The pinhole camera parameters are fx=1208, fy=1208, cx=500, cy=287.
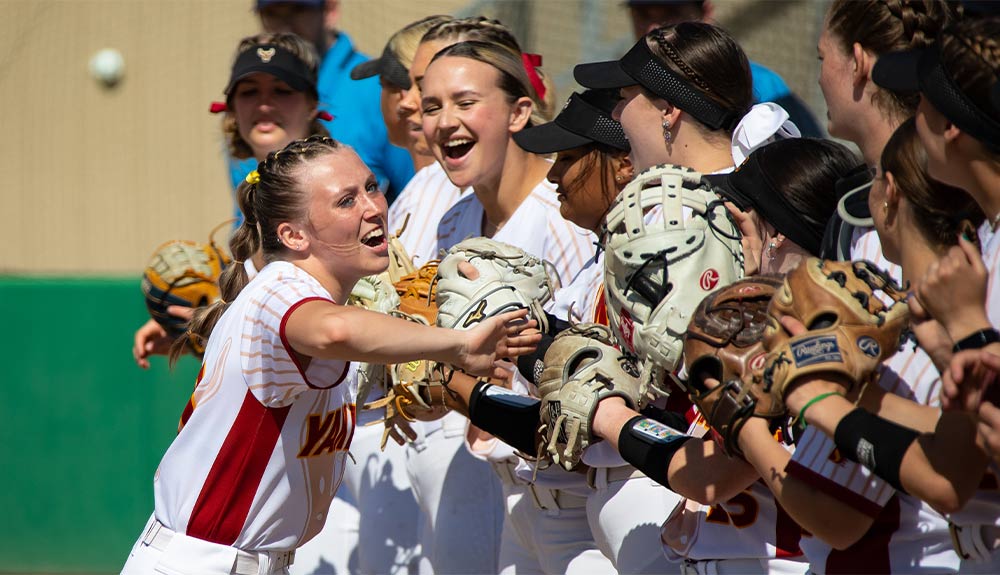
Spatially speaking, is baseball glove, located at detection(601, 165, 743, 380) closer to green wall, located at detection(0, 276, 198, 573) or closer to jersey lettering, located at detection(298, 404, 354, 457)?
jersey lettering, located at detection(298, 404, 354, 457)

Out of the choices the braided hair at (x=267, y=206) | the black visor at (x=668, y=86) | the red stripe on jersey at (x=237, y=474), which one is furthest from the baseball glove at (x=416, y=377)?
the black visor at (x=668, y=86)

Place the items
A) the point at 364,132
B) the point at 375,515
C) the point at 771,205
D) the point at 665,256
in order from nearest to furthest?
1. the point at 665,256
2. the point at 771,205
3. the point at 375,515
4. the point at 364,132

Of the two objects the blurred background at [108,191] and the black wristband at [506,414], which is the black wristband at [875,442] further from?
the blurred background at [108,191]

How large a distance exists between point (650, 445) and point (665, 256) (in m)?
0.44

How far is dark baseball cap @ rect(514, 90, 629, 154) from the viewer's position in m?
3.62

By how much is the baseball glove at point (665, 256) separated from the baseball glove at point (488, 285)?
1.45 ft

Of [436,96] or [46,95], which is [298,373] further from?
[46,95]

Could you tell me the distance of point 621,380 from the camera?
2.94 metres

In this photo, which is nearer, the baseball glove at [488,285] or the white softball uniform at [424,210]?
the baseball glove at [488,285]

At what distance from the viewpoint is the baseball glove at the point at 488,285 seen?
A: 311 cm

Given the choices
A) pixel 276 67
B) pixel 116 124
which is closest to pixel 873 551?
pixel 276 67

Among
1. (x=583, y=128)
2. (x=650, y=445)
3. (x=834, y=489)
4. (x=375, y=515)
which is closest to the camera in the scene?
(x=834, y=489)

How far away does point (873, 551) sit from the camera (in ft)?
7.91

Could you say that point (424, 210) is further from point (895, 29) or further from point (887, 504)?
point (887, 504)
